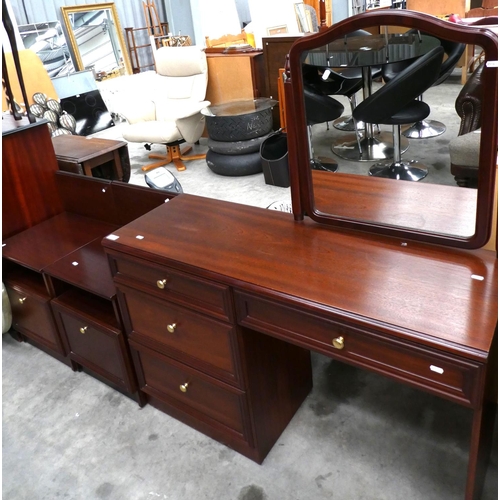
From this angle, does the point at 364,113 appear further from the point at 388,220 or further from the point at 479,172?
the point at 479,172

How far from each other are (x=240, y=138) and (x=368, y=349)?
2933 millimetres

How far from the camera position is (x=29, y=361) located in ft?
6.77

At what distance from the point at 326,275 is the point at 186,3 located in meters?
7.68

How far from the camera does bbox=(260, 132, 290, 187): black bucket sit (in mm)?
3394

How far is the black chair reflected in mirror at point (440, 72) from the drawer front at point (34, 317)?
1.60 metres

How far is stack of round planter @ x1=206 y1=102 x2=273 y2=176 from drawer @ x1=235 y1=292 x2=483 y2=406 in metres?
2.64

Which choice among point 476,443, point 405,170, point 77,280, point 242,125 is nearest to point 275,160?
point 242,125

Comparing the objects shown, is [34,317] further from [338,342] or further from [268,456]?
[338,342]

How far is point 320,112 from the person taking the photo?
5.44 feet

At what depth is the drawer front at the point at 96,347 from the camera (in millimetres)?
1665

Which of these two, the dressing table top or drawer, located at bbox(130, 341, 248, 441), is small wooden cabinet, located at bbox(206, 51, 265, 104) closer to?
the dressing table top

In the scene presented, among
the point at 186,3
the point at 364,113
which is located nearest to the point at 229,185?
the point at 364,113

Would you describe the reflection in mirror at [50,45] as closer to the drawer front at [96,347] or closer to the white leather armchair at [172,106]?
the white leather armchair at [172,106]

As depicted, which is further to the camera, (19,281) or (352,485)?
(19,281)
